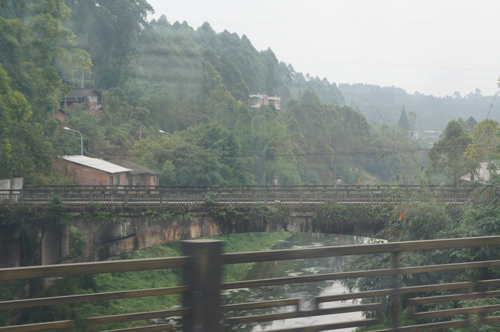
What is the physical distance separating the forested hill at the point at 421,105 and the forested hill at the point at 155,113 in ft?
93.2

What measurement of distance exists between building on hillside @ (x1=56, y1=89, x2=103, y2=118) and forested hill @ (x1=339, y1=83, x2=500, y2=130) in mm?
52970

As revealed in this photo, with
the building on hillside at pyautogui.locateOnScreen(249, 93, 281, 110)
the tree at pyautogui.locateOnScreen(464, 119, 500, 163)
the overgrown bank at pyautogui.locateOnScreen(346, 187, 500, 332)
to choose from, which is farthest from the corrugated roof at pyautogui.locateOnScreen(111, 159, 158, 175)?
the building on hillside at pyautogui.locateOnScreen(249, 93, 281, 110)

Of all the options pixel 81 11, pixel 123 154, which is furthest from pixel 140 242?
pixel 81 11

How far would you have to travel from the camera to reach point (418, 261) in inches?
332

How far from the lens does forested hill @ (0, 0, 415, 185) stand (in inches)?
913

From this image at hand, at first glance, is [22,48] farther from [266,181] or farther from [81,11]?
[81,11]

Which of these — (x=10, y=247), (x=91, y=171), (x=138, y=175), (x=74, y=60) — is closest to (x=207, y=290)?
(x=10, y=247)

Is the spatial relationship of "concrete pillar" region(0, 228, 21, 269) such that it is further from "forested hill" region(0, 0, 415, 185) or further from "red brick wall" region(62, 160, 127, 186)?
"red brick wall" region(62, 160, 127, 186)

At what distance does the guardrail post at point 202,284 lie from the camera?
96.3 inches

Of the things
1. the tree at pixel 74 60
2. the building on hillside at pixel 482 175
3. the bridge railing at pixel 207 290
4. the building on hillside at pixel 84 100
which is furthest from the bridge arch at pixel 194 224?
the building on hillside at pixel 84 100

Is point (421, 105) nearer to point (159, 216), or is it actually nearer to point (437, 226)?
point (159, 216)

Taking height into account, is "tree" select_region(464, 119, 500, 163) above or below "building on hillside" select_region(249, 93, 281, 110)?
below

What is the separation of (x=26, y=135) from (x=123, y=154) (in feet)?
59.5

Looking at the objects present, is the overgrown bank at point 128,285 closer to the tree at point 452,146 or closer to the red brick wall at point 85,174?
the red brick wall at point 85,174
